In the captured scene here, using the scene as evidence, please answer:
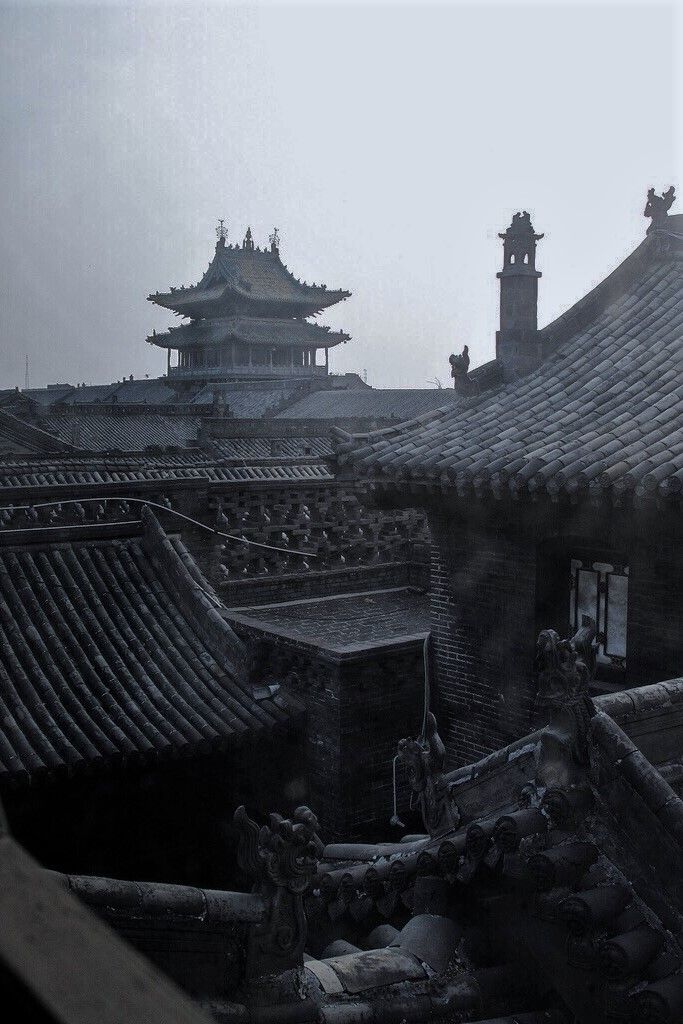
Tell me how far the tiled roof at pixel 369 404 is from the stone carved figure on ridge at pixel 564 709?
31.2 meters

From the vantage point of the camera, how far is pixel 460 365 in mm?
9734

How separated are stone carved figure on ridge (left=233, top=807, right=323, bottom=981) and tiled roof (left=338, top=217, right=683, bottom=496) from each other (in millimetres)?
3785

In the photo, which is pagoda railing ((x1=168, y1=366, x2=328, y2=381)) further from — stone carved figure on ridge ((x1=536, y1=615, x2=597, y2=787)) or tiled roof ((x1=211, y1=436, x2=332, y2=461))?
stone carved figure on ridge ((x1=536, y1=615, x2=597, y2=787))

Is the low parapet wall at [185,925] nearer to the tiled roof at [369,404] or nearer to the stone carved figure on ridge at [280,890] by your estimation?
the stone carved figure on ridge at [280,890]

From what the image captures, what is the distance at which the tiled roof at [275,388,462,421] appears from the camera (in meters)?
36.9

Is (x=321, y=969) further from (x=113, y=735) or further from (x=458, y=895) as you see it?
(x=113, y=735)

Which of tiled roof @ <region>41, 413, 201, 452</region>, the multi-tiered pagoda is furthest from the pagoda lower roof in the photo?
tiled roof @ <region>41, 413, 201, 452</region>

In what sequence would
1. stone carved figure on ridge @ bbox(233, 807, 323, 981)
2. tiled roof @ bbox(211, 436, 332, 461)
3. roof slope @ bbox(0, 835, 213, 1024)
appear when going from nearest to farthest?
roof slope @ bbox(0, 835, 213, 1024) → stone carved figure on ridge @ bbox(233, 807, 323, 981) → tiled roof @ bbox(211, 436, 332, 461)

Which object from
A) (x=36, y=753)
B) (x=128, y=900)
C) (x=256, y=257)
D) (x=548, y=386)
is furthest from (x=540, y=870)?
(x=256, y=257)

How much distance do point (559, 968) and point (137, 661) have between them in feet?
22.0

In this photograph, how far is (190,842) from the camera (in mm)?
9188

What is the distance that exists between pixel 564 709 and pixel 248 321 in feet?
166

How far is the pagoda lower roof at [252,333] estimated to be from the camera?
52500 mm

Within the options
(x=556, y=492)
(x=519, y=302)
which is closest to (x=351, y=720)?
(x=556, y=492)
